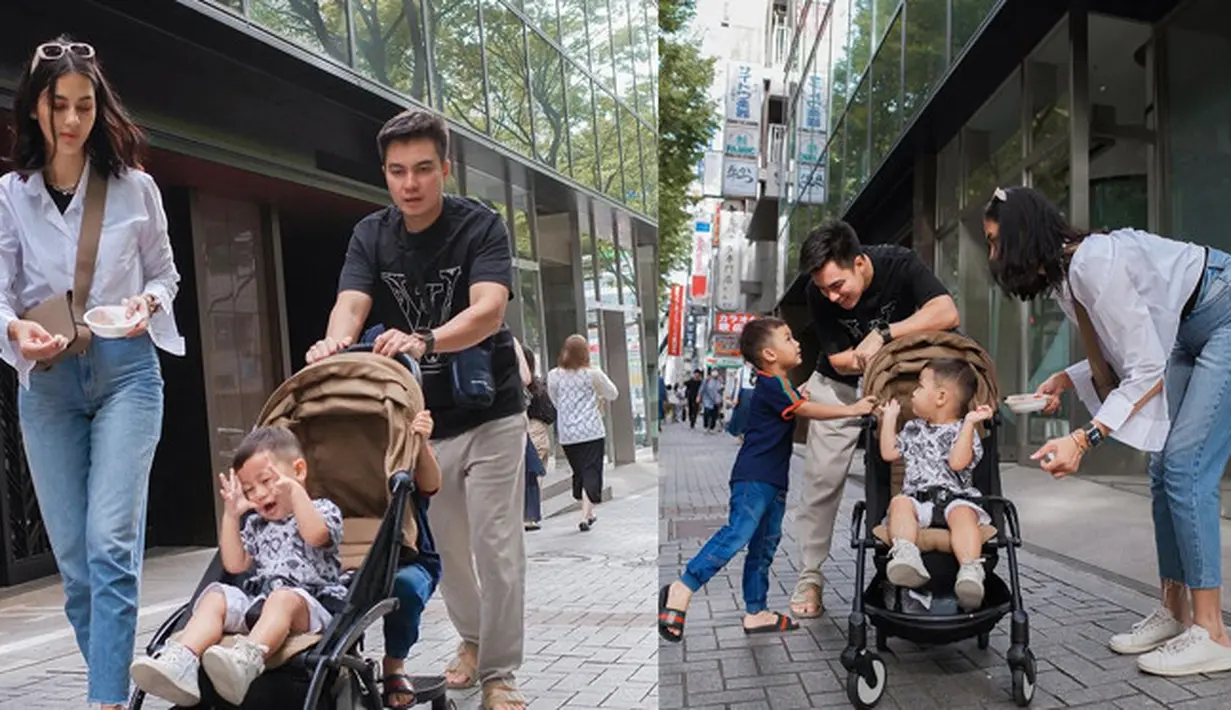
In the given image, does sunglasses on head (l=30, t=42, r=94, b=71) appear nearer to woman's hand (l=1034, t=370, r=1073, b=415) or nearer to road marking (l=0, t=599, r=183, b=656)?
road marking (l=0, t=599, r=183, b=656)

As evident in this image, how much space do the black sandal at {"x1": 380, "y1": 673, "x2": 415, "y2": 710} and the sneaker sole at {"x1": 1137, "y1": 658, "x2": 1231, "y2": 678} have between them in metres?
1.83

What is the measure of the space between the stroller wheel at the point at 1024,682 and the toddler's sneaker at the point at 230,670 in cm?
169

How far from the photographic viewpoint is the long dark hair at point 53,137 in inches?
89.9

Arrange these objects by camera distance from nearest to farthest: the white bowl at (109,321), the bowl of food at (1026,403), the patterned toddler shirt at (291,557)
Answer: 1. the patterned toddler shirt at (291,557)
2. the white bowl at (109,321)
3. the bowl of food at (1026,403)

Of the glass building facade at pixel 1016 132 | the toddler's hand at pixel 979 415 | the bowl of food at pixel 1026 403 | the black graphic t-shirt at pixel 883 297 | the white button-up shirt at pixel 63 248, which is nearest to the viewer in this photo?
the white button-up shirt at pixel 63 248

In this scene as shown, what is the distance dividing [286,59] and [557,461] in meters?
2.74

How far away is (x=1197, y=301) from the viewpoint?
266 centimetres

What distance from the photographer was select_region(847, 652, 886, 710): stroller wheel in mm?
2301

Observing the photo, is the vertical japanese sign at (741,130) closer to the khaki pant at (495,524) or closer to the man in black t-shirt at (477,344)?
the man in black t-shirt at (477,344)

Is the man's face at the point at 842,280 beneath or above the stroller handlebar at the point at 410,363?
above

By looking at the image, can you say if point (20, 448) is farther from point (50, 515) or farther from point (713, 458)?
point (713, 458)

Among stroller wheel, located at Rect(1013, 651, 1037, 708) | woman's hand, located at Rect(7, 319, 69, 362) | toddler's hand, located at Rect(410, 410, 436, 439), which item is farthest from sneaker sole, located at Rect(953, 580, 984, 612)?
woman's hand, located at Rect(7, 319, 69, 362)

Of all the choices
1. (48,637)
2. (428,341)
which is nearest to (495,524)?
(428,341)

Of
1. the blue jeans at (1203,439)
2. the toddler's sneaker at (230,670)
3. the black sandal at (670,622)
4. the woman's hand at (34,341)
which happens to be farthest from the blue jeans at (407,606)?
the blue jeans at (1203,439)
